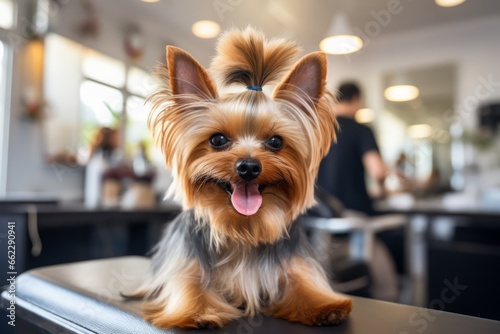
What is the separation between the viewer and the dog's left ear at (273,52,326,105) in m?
0.76

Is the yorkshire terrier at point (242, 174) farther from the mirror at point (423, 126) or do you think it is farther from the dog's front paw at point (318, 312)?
the mirror at point (423, 126)

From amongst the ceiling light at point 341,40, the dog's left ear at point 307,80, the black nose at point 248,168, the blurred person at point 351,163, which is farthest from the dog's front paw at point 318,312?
the blurred person at point 351,163

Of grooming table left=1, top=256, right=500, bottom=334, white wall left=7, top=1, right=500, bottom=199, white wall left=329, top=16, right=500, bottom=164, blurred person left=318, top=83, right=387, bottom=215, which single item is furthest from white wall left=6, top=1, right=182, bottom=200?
grooming table left=1, top=256, right=500, bottom=334

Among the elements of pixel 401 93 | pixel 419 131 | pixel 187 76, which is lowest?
pixel 187 76

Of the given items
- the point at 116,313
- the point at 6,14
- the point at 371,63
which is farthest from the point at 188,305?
the point at 371,63

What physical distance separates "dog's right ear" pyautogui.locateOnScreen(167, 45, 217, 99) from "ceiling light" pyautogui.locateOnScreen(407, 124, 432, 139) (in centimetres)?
597

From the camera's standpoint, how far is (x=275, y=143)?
31.1 inches

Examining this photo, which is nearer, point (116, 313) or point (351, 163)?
point (116, 313)

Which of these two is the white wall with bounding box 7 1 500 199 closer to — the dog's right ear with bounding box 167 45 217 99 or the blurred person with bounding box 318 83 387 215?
the blurred person with bounding box 318 83 387 215

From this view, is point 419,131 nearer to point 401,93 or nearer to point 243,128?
point 401,93

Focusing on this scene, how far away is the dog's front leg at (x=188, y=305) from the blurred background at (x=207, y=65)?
0.30m

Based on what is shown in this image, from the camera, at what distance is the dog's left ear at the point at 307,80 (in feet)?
2.51

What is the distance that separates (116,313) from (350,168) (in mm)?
2399

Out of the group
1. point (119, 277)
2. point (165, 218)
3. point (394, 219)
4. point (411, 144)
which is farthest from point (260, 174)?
point (411, 144)
